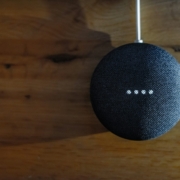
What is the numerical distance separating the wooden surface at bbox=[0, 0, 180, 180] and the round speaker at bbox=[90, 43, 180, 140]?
0.09 metres

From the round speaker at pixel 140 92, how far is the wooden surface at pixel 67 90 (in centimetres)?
9

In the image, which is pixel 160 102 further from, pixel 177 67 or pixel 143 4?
pixel 143 4

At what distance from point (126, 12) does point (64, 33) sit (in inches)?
6.4

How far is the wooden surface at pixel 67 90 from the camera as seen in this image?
770mm

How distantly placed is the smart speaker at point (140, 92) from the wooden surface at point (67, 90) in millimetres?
88

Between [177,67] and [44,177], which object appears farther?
[44,177]

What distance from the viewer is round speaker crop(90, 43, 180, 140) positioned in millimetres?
674

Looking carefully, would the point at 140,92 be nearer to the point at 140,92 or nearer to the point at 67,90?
the point at 140,92

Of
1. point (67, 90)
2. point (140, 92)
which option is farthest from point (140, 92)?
point (67, 90)

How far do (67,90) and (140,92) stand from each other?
0.21 metres

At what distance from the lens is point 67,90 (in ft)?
2.60

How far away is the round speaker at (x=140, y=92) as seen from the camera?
674 millimetres

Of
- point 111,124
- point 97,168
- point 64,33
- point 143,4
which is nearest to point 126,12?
point 143,4

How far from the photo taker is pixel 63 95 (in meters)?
0.79
